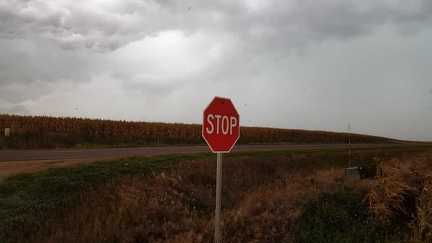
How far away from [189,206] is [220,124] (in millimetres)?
6327

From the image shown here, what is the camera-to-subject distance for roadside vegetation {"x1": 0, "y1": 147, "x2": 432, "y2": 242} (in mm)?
7906

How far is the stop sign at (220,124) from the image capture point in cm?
619

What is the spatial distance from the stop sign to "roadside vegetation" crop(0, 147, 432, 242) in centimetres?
209

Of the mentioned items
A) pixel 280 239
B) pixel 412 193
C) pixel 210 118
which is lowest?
pixel 280 239

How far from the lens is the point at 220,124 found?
254 inches

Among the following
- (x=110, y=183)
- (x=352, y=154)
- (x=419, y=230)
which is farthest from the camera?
(x=352, y=154)

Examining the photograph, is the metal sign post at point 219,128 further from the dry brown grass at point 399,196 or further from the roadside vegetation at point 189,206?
the dry brown grass at point 399,196

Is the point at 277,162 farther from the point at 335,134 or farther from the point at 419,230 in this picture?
the point at 335,134

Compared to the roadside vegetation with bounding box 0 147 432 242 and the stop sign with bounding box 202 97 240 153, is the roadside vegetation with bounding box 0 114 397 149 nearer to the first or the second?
the roadside vegetation with bounding box 0 147 432 242

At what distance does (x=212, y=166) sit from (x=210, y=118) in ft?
34.9

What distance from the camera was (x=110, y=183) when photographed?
1293 centimetres

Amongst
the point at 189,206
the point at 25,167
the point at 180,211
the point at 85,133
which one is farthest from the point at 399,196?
the point at 85,133

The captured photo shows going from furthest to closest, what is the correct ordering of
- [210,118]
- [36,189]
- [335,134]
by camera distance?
[335,134], [36,189], [210,118]

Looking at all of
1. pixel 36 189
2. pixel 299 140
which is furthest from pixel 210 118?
pixel 299 140
